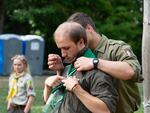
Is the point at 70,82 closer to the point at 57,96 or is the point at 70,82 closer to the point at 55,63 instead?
the point at 57,96

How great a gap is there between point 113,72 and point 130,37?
27.9m

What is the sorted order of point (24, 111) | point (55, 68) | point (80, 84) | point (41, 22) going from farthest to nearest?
point (41, 22)
point (24, 111)
point (55, 68)
point (80, 84)

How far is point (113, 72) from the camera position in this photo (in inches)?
142

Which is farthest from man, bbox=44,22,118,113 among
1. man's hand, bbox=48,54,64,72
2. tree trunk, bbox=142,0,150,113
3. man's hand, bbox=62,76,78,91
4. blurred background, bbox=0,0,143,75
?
blurred background, bbox=0,0,143,75

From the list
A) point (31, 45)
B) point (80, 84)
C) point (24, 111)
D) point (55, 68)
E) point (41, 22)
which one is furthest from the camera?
point (41, 22)

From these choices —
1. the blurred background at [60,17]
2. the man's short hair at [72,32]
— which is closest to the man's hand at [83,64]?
the man's short hair at [72,32]

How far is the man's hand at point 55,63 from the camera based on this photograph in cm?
383

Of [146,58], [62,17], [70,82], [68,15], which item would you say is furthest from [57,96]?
[68,15]

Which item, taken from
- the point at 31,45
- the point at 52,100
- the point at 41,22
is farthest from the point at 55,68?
the point at 41,22

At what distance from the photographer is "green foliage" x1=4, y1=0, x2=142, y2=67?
29984mm

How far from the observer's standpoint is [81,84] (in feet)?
11.7

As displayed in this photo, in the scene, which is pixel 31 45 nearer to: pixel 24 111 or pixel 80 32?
pixel 24 111

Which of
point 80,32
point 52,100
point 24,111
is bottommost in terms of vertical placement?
point 24,111

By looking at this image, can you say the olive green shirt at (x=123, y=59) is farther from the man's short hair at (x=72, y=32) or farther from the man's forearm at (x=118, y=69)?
the man's short hair at (x=72, y=32)
